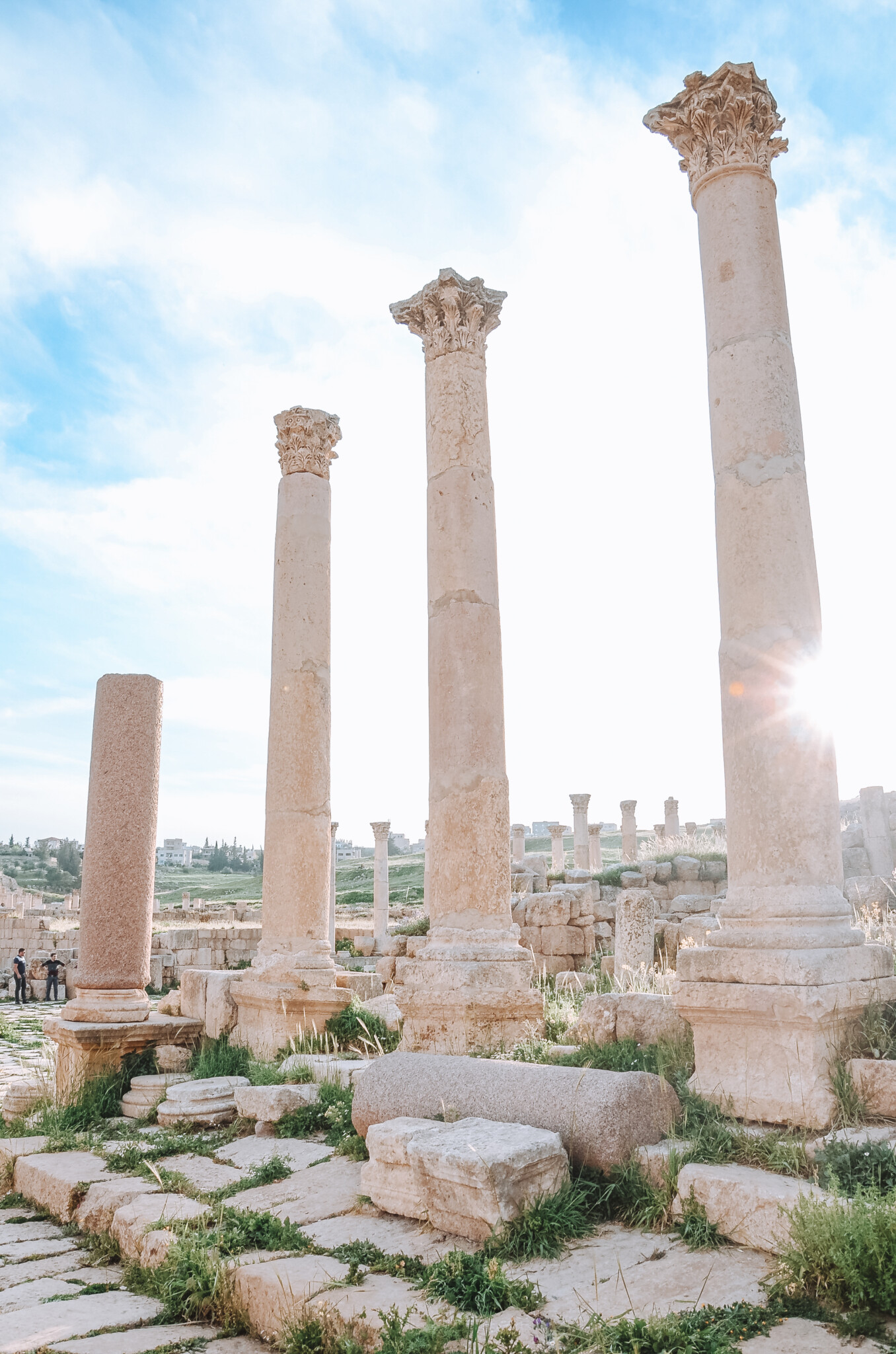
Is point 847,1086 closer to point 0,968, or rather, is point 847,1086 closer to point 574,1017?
point 574,1017

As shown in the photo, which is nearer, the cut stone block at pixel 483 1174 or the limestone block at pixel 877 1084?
the cut stone block at pixel 483 1174

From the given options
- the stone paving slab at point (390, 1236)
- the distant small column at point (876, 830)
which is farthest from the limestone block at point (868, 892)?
the stone paving slab at point (390, 1236)

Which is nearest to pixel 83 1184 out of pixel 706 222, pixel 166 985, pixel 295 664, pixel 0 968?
pixel 295 664

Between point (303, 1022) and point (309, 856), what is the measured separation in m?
1.74

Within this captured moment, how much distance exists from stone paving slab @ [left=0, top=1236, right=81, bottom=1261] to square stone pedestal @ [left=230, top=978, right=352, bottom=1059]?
3537mm

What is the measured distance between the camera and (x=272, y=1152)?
661 centimetres

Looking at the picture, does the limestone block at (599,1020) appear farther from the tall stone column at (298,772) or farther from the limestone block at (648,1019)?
the tall stone column at (298,772)

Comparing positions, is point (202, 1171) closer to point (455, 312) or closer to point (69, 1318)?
point (69, 1318)

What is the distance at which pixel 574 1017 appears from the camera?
8188mm

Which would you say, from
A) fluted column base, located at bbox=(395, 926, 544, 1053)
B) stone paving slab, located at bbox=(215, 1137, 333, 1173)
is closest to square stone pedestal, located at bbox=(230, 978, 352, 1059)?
fluted column base, located at bbox=(395, 926, 544, 1053)

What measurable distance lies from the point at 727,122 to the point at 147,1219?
26.1ft

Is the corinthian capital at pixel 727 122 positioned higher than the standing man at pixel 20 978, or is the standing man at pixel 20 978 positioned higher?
the corinthian capital at pixel 727 122

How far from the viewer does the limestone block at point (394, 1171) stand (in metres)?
5.02

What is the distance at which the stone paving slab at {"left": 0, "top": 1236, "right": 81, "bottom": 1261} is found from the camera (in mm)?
5754
